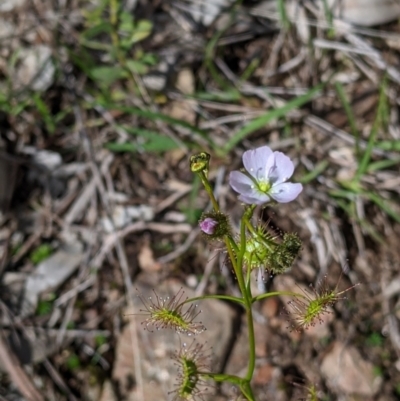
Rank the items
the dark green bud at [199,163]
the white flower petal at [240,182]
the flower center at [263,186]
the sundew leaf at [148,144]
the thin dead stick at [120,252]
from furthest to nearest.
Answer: the sundew leaf at [148,144] → the thin dead stick at [120,252] → the flower center at [263,186] → the white flower petal at [240,182] → the dark green bud at [199,163]

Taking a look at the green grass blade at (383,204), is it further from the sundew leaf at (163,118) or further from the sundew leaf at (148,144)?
the sundew leaf at (148,144)

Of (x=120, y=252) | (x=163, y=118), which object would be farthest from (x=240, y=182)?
(x=120, y=252)

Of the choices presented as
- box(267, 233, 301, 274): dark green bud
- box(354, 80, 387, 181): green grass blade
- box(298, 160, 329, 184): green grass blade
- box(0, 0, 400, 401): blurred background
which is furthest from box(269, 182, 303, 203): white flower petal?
box(298, 160, 329, 184): green grass blade

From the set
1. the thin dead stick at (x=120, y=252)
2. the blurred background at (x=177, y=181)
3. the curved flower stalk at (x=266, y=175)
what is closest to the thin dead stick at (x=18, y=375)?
the blurred background at (x=177, y=181)

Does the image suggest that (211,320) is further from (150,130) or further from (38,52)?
(38,52)

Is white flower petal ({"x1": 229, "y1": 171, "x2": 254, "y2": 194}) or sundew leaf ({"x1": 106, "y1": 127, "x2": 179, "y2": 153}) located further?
sundew leaf ({"x1": 106, "y1": 127, "x2": 179, "y2": 153})

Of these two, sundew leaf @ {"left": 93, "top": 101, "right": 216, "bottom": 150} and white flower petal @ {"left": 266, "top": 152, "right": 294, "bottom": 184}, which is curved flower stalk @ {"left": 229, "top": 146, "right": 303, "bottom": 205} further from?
sundew leaf @ {"left": 93, "top": 101, "right": 216, "bottom": 150}

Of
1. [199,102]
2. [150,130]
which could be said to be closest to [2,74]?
[150,130]
